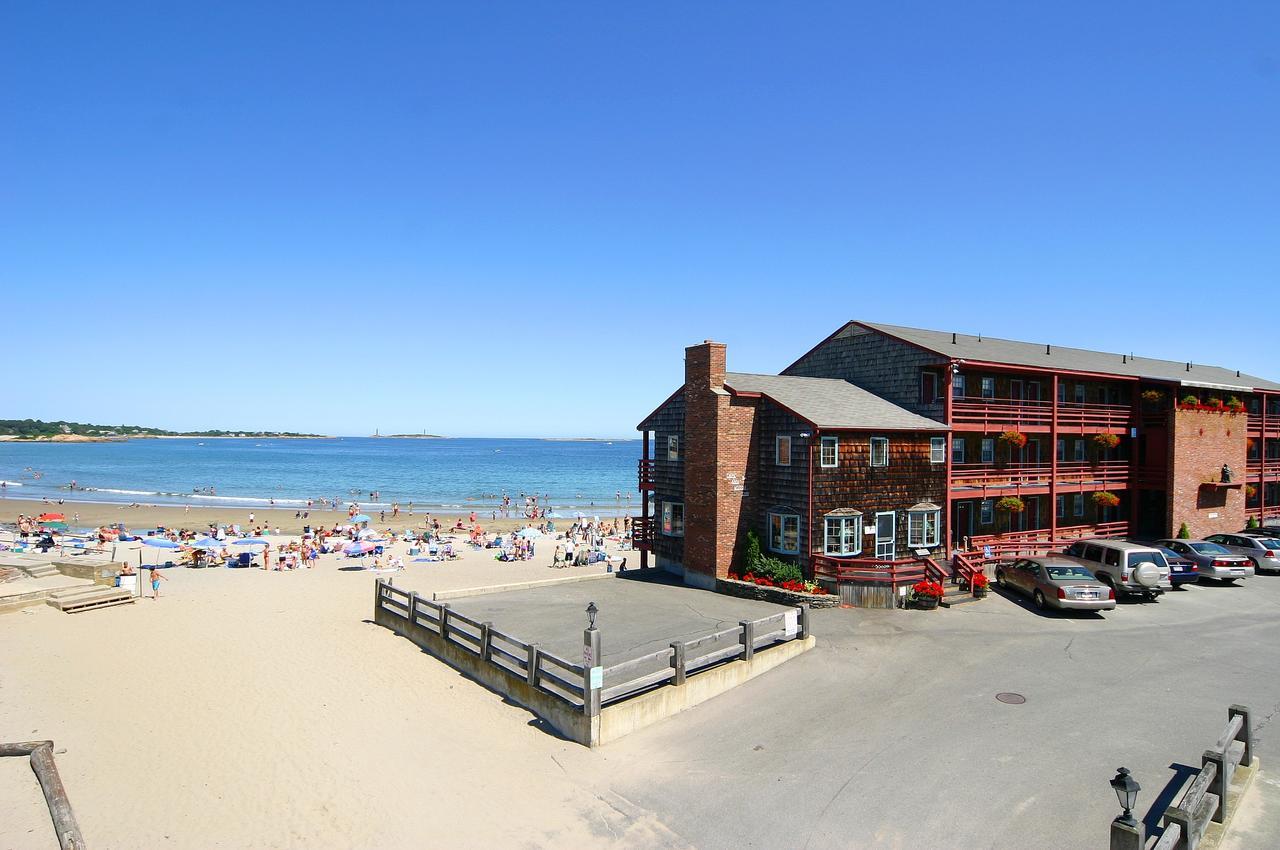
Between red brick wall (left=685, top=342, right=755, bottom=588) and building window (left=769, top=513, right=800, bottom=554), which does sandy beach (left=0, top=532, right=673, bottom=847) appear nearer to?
red brick wall (left=685, top=342, right=755, bottom=588)

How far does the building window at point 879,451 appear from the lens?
2286cm

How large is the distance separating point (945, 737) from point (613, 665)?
6121 millimetres

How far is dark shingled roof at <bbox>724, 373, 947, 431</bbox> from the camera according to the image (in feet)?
73.4

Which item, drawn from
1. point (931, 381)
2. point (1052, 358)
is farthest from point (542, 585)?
point (1052, 358)

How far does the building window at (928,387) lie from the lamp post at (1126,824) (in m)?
20.2

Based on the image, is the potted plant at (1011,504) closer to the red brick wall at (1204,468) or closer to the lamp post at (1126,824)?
the red brick wall at (1204,468)

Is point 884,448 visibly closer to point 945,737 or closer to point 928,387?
point 928,387

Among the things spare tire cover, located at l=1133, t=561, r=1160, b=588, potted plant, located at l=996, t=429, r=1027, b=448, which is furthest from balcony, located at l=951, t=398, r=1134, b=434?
spare tire cover, located at l=1133, t=561, r=1160, b=588

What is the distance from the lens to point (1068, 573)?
2030 cm

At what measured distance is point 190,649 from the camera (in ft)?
63.0

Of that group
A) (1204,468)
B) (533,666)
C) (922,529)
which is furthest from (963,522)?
(533,666)

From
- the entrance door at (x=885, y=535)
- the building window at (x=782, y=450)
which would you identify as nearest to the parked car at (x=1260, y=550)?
the entrance door at (x=885, y=535)

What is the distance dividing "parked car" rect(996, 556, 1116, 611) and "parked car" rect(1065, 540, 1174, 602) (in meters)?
0.52

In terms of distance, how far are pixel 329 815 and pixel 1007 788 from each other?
32.5 feet
